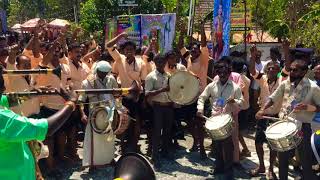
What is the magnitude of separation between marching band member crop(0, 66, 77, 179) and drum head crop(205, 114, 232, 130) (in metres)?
2.95

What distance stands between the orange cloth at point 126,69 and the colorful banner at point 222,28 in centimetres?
230

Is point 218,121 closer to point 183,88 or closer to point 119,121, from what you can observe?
point 183,88

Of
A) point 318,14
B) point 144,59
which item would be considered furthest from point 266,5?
point 144,59

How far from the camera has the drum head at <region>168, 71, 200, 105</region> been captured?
277 inches

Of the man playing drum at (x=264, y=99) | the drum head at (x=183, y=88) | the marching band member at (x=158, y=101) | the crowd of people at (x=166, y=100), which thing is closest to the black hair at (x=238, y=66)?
the crowd of people at (x=166, y=100)

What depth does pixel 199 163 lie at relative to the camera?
24.7ft

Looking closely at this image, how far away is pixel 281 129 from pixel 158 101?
2367 millimetres

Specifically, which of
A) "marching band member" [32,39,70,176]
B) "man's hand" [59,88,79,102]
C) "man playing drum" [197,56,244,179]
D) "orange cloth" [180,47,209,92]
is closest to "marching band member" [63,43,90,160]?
"marching band member" [32,39,70,176]

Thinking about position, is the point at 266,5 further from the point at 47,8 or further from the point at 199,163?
the point at 47,8

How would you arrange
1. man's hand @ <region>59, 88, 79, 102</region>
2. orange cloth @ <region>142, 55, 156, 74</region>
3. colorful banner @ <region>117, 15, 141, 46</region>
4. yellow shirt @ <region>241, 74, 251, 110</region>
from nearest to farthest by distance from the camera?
1. man's hand @ <region>59, 88, 79, 102</region>
2. yellow shirt @ <region>241, 74, 251, 110</region>
3. orange cloth @ <region>142, 55, 156, 74</region>
4. colorful banner @ <region>117, 15, 141, 46</region>

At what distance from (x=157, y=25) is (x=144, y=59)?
16.5ft

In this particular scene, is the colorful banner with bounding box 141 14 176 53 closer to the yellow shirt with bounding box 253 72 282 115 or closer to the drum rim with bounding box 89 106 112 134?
the yellow shirt with bounding box 253 72 282 115

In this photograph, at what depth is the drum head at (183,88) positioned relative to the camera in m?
7.02

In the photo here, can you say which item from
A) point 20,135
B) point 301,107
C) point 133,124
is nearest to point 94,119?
point 133,124
